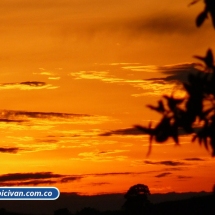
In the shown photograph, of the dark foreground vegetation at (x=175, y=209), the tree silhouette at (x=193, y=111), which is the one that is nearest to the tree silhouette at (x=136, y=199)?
the dark foreground vegetation at (x=175, y=209)

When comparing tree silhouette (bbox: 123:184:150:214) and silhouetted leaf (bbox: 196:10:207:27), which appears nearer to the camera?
silhouetted leaf (bbox: 196:10:207:27)

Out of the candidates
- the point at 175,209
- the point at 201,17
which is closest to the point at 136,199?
the point at 175,209

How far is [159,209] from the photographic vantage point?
34.2 m

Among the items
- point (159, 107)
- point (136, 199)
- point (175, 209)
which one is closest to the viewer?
point (159, 107)

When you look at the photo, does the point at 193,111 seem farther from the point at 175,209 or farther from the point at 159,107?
the point at 175,209

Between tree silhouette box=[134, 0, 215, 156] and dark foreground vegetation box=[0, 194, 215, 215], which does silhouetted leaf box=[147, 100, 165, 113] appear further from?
dark foreground vegetation box=[0, 194, 215, 215]

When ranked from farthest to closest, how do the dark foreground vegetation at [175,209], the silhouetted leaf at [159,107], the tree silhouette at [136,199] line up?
1. the tree silhouette at [136,199]
2. the dark foreground vegetation at [175,209]
3. the silhouetted leaf at [159,107]

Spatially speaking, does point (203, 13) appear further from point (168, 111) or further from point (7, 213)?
point (7, 213)

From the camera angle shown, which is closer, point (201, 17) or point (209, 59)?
point (209, 59)

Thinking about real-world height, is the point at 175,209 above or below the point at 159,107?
below

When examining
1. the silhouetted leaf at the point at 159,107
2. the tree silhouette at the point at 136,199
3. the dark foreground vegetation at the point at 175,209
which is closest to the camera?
the silhouetted leaf at the point at 159,107

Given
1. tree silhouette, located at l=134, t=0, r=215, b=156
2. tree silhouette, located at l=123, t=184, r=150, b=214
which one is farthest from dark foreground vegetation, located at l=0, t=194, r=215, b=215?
tree silhouette, located at l=134, t=0, r=215, b=156

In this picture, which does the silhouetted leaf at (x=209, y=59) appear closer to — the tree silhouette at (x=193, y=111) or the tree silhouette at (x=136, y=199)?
the tree silhouette at (x=193, y=111)

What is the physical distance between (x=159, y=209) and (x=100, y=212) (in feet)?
9.17
